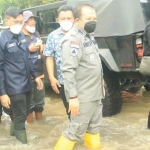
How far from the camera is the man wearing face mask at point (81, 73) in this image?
2.73 metres

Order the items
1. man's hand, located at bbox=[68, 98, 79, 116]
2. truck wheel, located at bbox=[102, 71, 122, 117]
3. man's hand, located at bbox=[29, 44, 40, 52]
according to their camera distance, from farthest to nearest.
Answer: truck wheel, located at bbox=[102, 71, 122, 117], man's hand, located at bbox=[29, 44, 40, 52], man's hand, located at bbox=[68, 98, 79, 116]

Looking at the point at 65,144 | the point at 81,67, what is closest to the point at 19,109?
the point at 65,144

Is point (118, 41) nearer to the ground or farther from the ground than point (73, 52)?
nearer to the ground

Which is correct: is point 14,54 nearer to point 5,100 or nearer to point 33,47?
point 5,100

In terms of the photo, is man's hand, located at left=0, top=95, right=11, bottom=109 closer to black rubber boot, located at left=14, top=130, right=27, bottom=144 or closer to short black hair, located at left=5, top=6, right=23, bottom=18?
black rubber boot, located at left=14, top=130, right=27, bottom=144

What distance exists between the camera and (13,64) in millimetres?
3338

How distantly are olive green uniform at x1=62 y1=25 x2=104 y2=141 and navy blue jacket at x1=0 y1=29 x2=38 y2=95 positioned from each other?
728mm

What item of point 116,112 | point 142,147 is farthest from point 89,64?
point 116,112

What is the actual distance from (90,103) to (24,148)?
3.44 feet

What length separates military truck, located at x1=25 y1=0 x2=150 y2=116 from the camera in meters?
3.92

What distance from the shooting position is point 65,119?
4.61 meters

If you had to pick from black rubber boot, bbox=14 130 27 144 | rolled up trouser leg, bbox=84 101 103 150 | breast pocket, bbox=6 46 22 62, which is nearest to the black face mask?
rolled up trouser leg, bbox=84 101 103 150

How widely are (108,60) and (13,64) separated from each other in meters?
1.28

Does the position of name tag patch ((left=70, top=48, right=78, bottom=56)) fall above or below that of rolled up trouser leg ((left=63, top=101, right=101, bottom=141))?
above
